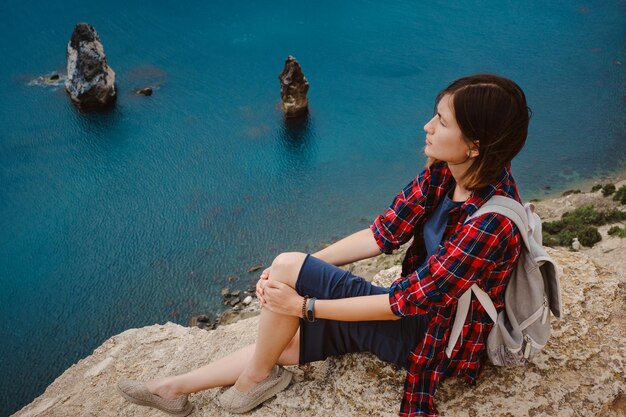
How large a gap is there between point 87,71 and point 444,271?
25.3 meters

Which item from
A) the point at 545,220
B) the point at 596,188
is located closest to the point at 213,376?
the point at 545,220

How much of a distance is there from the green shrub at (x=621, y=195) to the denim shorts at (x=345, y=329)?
14.9 meters

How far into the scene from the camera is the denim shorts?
397 cm

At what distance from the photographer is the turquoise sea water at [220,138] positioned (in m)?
15.8

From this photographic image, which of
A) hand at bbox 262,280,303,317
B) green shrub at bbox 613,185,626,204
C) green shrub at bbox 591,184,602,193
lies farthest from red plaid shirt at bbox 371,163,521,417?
green shrub at bbox 591,184,602,193

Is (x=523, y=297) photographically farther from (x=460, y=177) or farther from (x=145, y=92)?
(x=145, y=92)

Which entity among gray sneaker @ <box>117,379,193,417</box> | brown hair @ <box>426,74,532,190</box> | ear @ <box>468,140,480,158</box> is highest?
brown hair @ <box>426,74,532,190</box>

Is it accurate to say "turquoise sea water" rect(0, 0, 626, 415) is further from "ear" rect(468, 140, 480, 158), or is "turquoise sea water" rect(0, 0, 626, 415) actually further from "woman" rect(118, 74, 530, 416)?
"ear" rect(468, 140, 480, 158)

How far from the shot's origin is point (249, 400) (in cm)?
449

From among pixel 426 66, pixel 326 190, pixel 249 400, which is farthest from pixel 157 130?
pixel 249 400

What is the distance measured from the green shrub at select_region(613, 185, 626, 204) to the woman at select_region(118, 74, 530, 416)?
1453 cm

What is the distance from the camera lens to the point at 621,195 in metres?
16.3

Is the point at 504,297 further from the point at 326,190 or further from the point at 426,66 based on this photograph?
the point at 426,66

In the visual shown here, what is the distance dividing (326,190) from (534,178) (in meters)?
8.05
